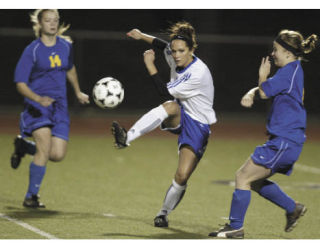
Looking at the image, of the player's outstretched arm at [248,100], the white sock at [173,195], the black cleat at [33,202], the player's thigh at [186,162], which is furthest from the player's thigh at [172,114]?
the black cleat at [33,202]

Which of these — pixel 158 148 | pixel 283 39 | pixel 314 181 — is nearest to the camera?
pixel 283 39

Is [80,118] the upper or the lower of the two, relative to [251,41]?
lower

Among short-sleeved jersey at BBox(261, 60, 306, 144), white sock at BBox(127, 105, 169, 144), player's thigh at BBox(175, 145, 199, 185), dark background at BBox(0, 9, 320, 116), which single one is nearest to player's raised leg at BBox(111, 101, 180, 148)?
white sock at BBox(127, 105, 169, 144)

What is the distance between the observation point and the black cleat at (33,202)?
7727 millimetres

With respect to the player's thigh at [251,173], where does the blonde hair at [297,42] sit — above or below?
above

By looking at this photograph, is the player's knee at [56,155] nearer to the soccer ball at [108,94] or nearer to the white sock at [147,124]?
the soccer ball at [108,94]

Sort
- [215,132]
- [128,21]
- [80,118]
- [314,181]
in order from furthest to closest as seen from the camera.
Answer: [128,21] → [80,118] → [215,132] → [314,181]

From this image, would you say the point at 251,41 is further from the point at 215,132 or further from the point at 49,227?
the point at 49,227

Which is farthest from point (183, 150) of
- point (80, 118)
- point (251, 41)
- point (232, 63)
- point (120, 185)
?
point (232, 63)

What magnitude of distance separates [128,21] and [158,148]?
53.2ft

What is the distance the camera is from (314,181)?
1046cm

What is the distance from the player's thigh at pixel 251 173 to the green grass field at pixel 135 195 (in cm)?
66

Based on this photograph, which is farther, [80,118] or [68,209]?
[80,118]

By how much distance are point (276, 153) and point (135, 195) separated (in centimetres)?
320
